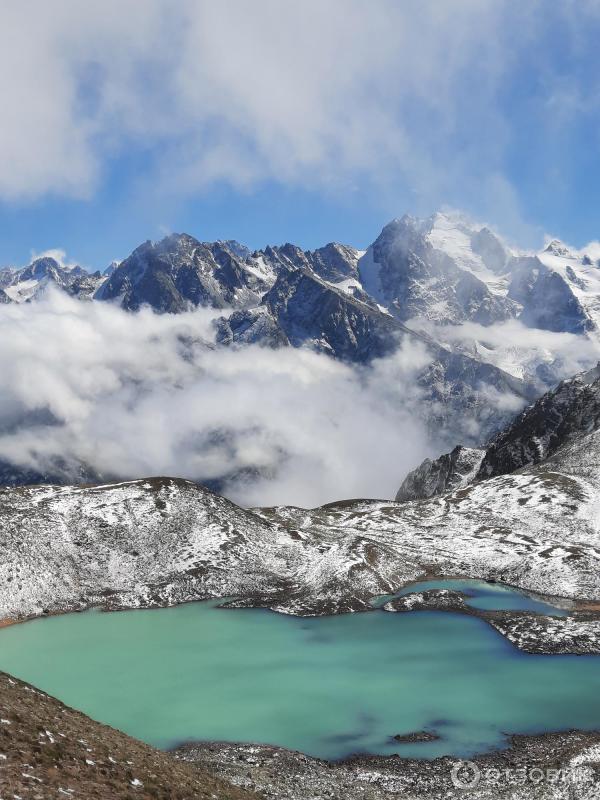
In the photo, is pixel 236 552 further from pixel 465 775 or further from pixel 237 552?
pixel 465 775

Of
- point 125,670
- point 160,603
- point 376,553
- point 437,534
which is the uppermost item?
point 437,534

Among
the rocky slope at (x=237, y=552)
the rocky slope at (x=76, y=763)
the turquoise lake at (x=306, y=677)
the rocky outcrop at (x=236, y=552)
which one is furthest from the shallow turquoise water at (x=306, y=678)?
the rocky slope at (x=76, y=763)

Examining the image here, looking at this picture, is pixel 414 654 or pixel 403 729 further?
pixel 414 654

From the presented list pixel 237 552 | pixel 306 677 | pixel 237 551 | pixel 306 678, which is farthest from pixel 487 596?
pixel 237 551

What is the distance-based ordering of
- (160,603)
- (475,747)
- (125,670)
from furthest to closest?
(160,603)
(125,670)
(475,747)

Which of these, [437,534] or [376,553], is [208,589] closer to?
[376,553]

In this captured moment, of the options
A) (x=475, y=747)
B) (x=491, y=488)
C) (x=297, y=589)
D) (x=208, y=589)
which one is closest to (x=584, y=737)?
(x=475, y=747)
